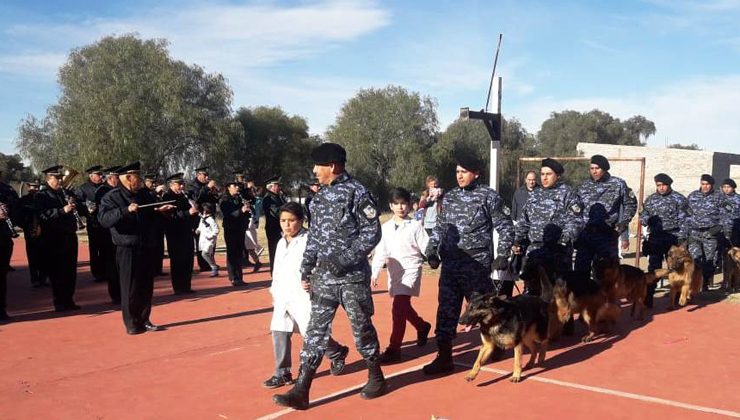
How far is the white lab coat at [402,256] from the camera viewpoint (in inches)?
251

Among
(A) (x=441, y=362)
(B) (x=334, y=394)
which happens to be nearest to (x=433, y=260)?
(A) (x=441, y=362)

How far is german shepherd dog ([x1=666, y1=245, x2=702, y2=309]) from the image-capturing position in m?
8.70

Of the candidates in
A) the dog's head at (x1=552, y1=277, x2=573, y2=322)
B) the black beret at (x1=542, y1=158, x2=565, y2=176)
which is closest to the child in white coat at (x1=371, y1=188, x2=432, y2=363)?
the dog's head at (x1=552, y1=277, x2=573, y2=322)

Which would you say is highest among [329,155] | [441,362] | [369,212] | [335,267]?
[329,155]

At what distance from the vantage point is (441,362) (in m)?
5.68

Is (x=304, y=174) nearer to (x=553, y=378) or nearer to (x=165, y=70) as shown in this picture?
(x=165, y=70)

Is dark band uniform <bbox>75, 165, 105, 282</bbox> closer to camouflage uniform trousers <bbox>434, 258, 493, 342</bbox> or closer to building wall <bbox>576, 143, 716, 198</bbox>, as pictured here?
camouflage uniform trousers <bbox>434, 258, 493, 342</bbox>

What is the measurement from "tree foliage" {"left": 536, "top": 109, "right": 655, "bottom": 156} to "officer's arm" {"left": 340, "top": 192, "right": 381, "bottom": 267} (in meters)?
54.1

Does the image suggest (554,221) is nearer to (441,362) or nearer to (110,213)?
(441,362)

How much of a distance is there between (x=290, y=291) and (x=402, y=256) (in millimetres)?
1577

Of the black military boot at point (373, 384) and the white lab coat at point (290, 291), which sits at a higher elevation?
the white lab coat at point (290, 291)

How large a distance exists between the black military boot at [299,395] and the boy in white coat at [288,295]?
0.54m

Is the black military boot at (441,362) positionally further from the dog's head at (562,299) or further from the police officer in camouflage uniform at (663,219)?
the police officer in camouflage uniform at (663,219)

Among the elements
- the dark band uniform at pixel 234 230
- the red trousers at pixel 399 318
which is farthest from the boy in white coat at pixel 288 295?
the dark band uniform at pixel 234 230
